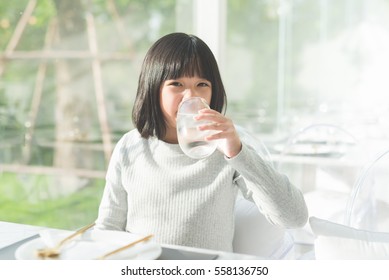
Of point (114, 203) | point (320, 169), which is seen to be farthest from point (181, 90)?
point (320, 169)

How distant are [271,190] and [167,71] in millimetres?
342

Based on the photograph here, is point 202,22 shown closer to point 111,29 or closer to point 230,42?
point 230,42

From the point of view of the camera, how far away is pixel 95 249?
796mm

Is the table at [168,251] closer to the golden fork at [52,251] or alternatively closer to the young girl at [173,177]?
the golden fork at [52,251]

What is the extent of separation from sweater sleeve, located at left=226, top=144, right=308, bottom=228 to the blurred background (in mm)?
1616

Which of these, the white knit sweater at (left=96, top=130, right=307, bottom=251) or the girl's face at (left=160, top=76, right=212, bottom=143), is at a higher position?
the girl's face at (left=160, top=76, right=212, bottom=143)

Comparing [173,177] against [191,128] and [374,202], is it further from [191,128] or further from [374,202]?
[374,202]

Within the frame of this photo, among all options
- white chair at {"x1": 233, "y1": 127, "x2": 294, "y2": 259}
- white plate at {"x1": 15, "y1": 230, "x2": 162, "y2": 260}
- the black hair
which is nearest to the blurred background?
white chair at {"x1": 233, "y1": 127, "x2": 294, "y2": 259}

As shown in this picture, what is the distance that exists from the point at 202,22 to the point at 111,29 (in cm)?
55

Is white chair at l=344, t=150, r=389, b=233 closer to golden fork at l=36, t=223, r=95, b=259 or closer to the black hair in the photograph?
the black hair

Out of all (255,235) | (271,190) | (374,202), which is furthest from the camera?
(374,202)

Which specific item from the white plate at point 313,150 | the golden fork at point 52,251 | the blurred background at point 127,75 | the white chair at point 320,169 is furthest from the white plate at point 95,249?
the blurred background at point 127,75

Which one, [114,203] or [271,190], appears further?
[114,203]

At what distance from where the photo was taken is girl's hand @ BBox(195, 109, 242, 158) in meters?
0.84
